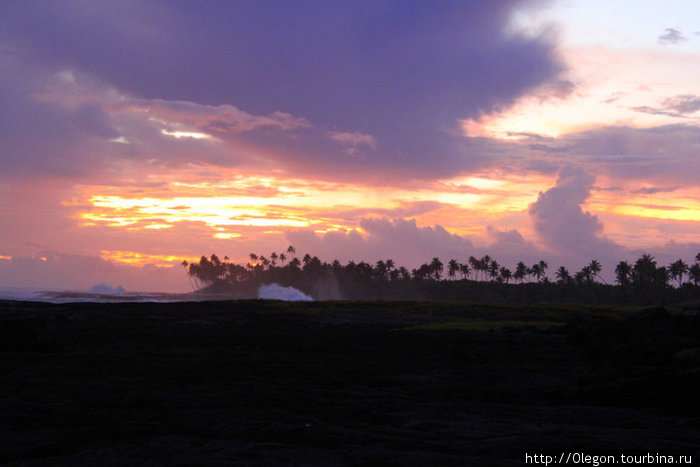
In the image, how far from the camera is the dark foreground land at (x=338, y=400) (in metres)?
11.6

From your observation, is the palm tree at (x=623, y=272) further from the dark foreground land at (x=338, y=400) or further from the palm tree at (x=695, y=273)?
the dark foreground land at (x=338, y=400)

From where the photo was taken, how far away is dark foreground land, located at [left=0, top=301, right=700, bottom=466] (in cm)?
1162

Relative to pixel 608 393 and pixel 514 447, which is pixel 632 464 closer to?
pixel 514 447

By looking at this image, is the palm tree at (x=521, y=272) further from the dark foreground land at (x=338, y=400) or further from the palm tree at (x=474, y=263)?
the dark foreground land at (x=338, y=400)

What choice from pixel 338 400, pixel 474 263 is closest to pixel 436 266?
pixel 474 263

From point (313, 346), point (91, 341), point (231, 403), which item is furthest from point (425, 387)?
point (91, 341)

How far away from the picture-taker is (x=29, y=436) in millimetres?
12500

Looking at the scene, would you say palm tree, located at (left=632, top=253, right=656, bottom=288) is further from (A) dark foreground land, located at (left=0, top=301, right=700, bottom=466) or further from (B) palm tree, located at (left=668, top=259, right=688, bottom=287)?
(A) dark foreground land, located at (left=0, top=301, right=700, bottom=466)

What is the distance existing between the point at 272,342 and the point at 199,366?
12081mm

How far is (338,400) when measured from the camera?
1711 cm

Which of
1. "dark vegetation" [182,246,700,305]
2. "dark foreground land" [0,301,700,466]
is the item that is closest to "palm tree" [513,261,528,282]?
"dark vegetation" [182,246,700,305]

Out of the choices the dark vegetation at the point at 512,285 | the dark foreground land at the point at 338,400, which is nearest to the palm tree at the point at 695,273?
the dark vegetation at the point at 512,285

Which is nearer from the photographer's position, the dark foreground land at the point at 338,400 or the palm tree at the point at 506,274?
the dark foreground land at the point at 338,400

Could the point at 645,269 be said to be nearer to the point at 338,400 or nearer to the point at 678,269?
the point at 678,269
